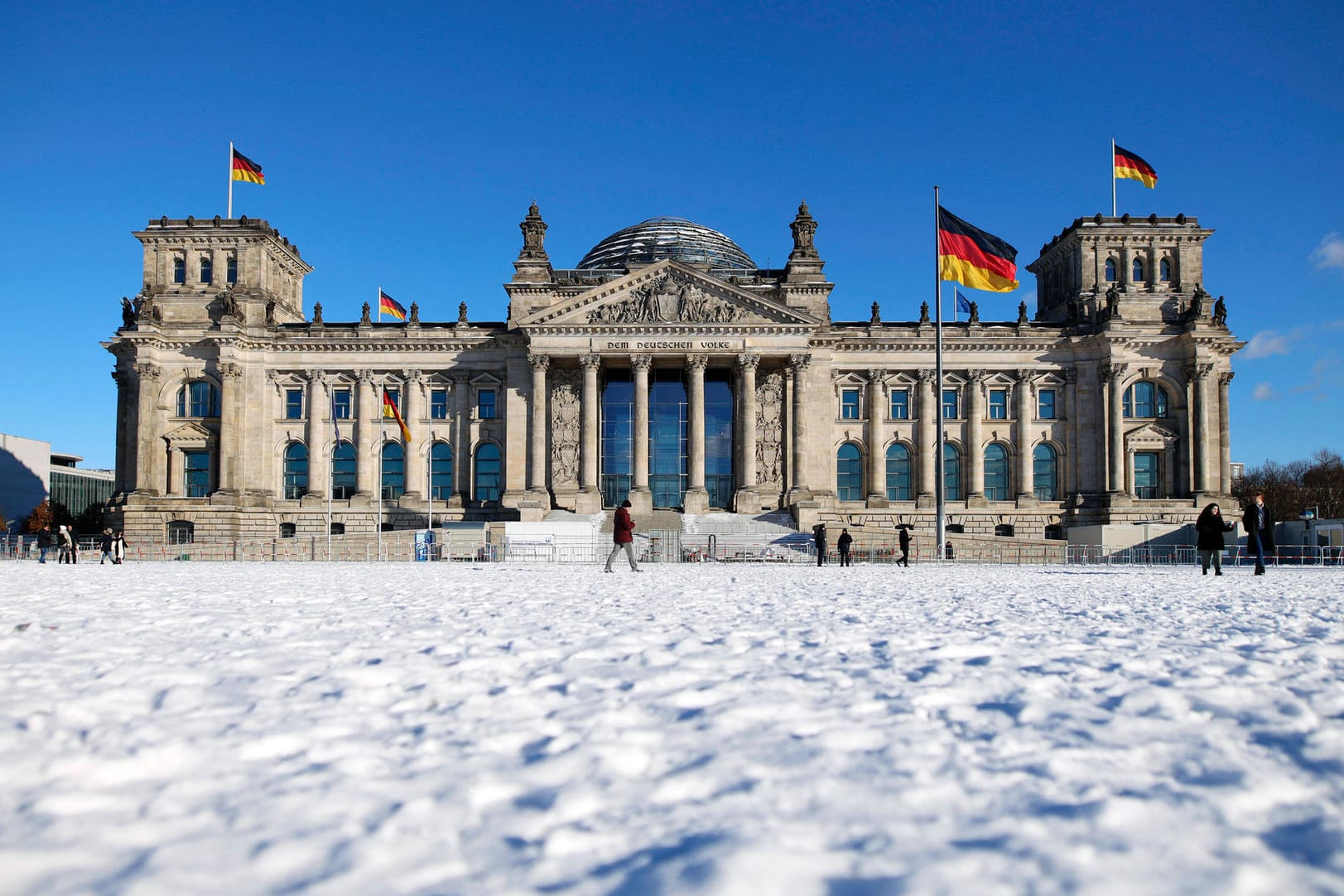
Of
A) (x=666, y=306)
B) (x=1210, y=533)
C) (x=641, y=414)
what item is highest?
(x=666, y=306)

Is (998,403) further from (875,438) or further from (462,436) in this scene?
(462,436)

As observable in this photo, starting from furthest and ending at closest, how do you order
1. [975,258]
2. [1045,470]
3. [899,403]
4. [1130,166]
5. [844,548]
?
[899,403] → [1045,470] → [1130,166] → [975,258] → [844,548]

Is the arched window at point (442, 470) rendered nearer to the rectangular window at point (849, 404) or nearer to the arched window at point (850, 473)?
the arched window at point (850, 473)

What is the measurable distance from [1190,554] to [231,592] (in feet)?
132

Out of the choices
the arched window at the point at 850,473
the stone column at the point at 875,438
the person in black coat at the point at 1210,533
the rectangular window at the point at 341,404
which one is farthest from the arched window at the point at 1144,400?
the rectangular window at the point at 341,404

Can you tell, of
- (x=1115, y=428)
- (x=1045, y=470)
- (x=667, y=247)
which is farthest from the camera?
(x=667, y=247)

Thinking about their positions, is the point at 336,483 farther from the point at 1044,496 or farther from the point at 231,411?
the point at 1044,496

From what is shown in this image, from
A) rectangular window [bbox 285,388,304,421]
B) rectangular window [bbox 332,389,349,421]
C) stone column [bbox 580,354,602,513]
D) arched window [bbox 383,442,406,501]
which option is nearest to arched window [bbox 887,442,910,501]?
stone column [bbox 580,354,602,513]

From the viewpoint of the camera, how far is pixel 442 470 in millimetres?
63062

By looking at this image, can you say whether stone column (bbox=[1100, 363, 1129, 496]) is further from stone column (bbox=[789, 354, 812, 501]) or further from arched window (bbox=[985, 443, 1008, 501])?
stone column (bbox=[789, 354, 812, 501])

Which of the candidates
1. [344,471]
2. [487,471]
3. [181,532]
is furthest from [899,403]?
[181,532]

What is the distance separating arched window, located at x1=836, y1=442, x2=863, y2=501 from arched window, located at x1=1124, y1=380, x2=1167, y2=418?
17.3 m

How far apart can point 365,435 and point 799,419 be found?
92.2 ft

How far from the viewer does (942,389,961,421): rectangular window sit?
2480 inches
